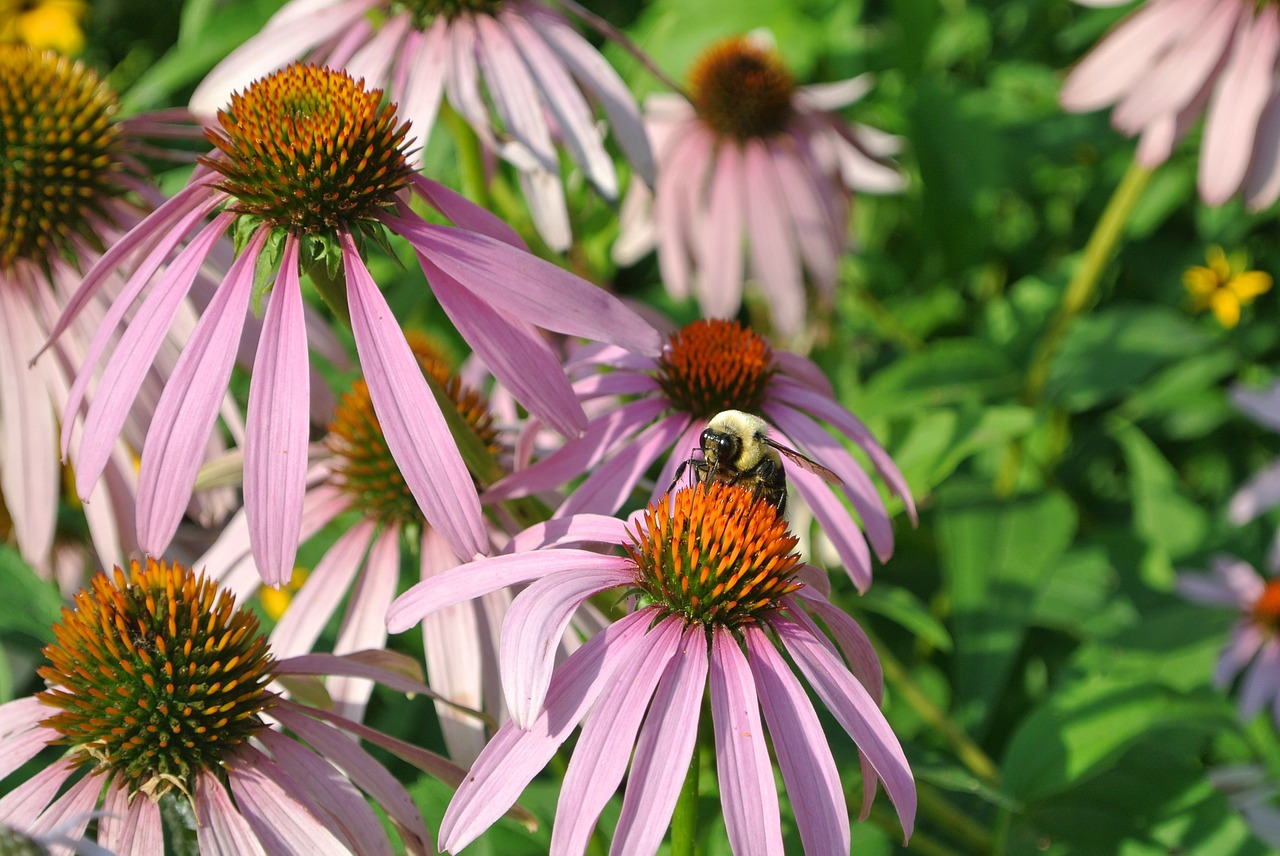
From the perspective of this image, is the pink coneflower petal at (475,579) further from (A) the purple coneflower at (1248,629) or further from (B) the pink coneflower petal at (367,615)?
(A) the purple coneflower at (1248,629)

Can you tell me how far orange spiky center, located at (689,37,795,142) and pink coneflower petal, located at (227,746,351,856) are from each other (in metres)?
1.72

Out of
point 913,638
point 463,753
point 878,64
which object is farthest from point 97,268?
point 878,64

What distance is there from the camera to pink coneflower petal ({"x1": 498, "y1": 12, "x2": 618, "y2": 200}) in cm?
149

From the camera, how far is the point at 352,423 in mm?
1505

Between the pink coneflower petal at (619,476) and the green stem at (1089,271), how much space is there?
1.17 meters

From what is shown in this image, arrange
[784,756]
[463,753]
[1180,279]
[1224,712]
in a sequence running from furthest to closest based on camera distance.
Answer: [1180,279] → [1224,712] → [463,753] → [784,756]

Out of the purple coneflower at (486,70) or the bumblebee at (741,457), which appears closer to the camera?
the bumblebee at (741,457)

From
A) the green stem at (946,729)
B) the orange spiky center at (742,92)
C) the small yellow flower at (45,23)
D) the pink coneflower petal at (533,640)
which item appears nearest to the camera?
the pink coneflower petal at (533,640)

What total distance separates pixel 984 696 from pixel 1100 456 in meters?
0.92

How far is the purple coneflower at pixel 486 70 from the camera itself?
1474mm

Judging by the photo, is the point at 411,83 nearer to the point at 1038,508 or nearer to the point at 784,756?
the point at 784,756

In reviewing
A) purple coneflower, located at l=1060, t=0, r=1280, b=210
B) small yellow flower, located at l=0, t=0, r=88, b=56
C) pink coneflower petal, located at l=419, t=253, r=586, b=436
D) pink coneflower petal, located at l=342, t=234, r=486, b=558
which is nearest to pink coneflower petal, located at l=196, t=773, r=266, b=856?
pink coneflower petal, located at l=342, t=234, r=486, b=558

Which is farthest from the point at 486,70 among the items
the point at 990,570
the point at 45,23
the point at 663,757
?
the point at 45,23

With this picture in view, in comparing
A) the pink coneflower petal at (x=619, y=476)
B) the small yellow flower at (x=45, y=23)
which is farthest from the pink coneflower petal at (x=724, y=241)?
the small yellow flower at (x=45, y=23)
